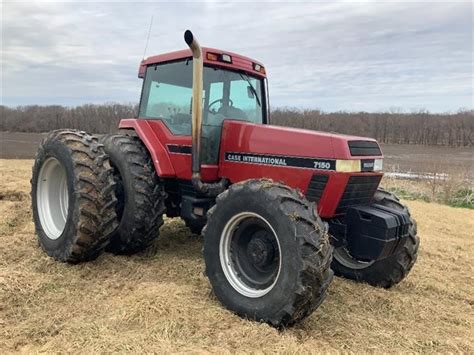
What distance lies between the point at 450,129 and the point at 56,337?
53.7m

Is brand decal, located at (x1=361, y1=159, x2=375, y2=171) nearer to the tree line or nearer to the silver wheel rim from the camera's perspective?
the silver wheel rim

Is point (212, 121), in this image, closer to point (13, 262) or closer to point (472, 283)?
point (13, 262)

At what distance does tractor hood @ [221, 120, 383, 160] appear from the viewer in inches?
162

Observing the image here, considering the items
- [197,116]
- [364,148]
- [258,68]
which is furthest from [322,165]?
[258,68]

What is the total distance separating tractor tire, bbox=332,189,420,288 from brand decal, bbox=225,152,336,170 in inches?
39.2

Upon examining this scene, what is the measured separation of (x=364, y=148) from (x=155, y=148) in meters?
2.34

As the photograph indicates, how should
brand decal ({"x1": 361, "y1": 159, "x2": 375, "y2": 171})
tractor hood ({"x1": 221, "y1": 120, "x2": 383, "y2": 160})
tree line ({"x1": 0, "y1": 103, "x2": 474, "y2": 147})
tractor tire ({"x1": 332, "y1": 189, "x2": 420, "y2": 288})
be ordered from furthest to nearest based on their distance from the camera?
tree line ({"x1": 0, "y1": 103, "x2": 474, "y2": 147}) < tractor tire ({"x1": 332, "y1": 189, "x2": 420, "y2": 288}) < brand decal ({"x1": 361, "y1": 159, "x2": 375, "y2": 171}) < tractor hood ({"x1": 221, "y1": 120, "x2": 383, "y2": 160})

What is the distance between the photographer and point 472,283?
5668 millimetres

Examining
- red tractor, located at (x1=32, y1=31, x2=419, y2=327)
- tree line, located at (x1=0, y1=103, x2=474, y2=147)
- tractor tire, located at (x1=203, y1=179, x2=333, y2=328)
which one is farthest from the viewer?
tree line, located at (x1=0, y1=103, x2=474, y2=147)

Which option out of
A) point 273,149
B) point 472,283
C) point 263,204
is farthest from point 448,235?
point 263,204

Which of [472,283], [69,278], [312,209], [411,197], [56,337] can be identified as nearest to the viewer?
[56,337]

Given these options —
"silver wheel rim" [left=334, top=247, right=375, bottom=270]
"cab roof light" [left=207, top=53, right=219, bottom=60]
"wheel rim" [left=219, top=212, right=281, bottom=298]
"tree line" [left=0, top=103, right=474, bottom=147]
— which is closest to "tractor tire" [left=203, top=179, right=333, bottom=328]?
"wheel rim" [left=219, top=212, right=281, bottom=298]

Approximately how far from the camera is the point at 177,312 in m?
3.70

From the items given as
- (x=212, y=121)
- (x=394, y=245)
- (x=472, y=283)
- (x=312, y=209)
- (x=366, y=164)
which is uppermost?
(x=212, y=121)
